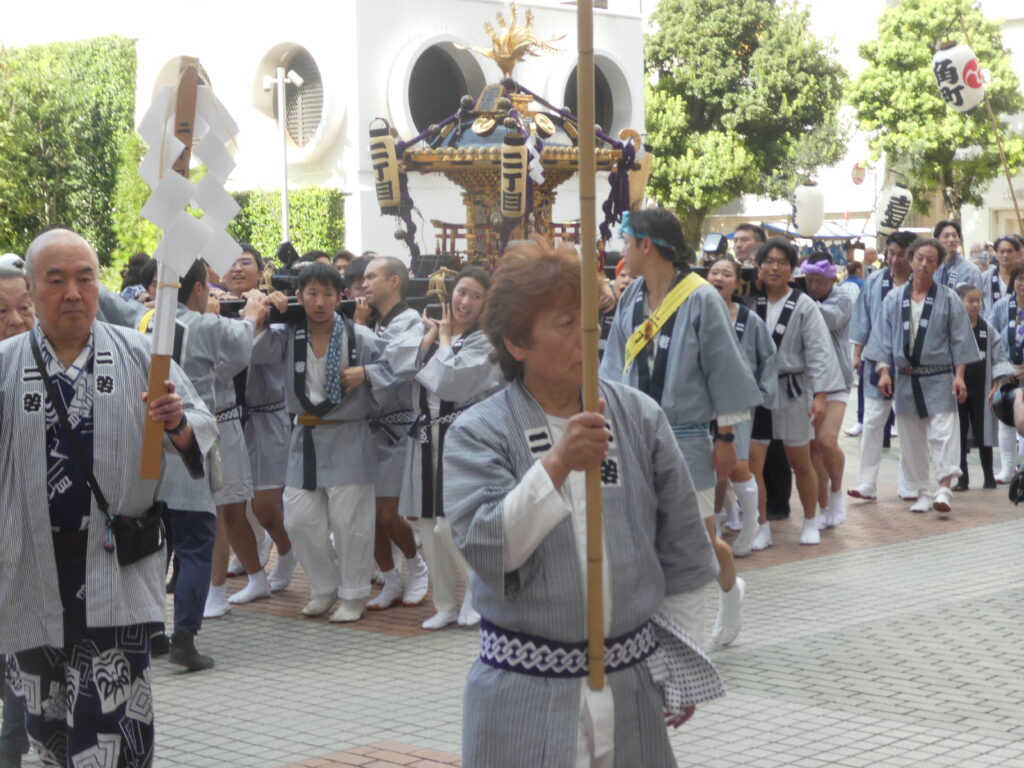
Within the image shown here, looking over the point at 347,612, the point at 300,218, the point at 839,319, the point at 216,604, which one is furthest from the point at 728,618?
the point at 300,218

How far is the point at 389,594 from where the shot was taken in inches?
361

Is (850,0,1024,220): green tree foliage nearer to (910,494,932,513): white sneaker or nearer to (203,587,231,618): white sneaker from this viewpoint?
(910,494,932,513): white sneaker

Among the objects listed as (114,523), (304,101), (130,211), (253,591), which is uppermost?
(304,101)

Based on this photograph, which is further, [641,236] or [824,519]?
[824,519]

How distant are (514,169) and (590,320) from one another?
49.9 feet

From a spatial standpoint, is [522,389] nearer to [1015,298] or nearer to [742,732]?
[742,732]

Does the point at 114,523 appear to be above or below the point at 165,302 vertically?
below

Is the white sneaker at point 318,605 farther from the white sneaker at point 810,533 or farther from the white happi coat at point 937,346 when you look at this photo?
the white happi coat at point 937,346

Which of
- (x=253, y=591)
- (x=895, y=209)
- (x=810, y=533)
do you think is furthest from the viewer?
(x=895, y=209)

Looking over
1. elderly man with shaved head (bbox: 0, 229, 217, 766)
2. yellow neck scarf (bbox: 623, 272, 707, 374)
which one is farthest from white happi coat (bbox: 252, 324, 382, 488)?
elderly man with shaved head (bbox: 0, 229, 217, 766)

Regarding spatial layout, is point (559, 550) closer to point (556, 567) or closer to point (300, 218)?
point (556, 567)

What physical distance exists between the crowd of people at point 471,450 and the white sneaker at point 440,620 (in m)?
0.02

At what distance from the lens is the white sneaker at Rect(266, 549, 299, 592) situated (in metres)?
9.69

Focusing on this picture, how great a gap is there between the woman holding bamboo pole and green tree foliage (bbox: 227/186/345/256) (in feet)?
116
